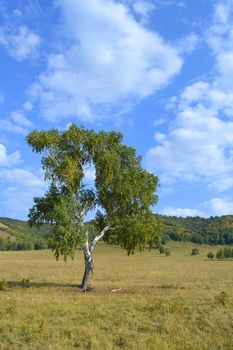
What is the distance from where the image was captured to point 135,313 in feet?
67.4

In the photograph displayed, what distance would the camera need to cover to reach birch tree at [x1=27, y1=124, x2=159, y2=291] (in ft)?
114

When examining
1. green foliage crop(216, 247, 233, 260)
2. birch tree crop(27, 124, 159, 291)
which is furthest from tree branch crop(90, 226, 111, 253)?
green foliage crop(216, 247, 233, 260)

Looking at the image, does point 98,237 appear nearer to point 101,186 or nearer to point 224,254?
point 101,186

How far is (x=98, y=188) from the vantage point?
35.8 m

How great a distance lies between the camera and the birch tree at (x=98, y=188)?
114ft

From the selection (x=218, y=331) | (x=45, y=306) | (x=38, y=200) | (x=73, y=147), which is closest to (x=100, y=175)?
(x=73, y=147)

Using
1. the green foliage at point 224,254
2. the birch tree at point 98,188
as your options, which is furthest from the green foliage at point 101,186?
the green foliage at point 224,254

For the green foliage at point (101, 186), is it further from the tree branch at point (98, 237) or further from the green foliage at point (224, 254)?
the green foliage at point (224, 254)

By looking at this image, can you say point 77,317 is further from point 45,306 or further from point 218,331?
point 218,331

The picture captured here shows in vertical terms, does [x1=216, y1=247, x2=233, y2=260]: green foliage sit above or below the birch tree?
above

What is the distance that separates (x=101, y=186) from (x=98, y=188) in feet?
1.11

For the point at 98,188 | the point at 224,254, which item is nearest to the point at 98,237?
the point at 98,188

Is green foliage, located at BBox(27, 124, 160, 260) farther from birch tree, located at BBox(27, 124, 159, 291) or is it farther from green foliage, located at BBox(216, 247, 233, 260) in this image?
green foliage, located at BBox(216, 247, 233, 260)

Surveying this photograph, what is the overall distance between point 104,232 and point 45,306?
1439 centimetres
